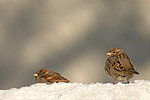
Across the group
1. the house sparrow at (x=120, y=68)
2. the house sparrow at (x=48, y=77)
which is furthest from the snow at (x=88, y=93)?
the house sparrow at (x=48, y=77)

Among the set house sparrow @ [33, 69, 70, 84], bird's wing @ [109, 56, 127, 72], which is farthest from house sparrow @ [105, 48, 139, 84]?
house sparrow @ [33, 69, 70, 84]

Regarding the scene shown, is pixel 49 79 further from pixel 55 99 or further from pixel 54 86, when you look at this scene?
pixel 55 99

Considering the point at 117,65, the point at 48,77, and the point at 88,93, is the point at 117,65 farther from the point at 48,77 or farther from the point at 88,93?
the point at 48,77

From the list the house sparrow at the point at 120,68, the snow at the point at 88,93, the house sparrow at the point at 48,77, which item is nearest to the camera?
the snow at the point at 88,93

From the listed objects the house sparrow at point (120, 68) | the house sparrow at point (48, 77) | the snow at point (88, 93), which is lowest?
the snow at point (88, 93)

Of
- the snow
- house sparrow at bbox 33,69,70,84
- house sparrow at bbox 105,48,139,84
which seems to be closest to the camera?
the snow

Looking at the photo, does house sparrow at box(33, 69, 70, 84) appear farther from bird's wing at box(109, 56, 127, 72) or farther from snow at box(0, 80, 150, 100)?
snow at box(0, 80, 150, 100)

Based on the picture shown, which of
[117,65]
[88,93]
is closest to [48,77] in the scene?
[117,65]

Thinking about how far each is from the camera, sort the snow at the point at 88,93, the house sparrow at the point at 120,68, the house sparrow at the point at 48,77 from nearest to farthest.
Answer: the snow at the point at 88,93, the house sparrow at the point at 120,68, the house sparrow at the point at 48,77

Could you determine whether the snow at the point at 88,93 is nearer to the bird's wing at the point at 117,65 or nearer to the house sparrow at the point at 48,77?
the bird's wing at the point at 117,65

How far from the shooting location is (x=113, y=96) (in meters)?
2.74

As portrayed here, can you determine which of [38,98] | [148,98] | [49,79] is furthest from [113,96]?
[49,79]

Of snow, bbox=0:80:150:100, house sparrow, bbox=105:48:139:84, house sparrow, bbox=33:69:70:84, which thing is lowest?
snow, bbox=0:80:150:100

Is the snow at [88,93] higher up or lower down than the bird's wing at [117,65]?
lower down
